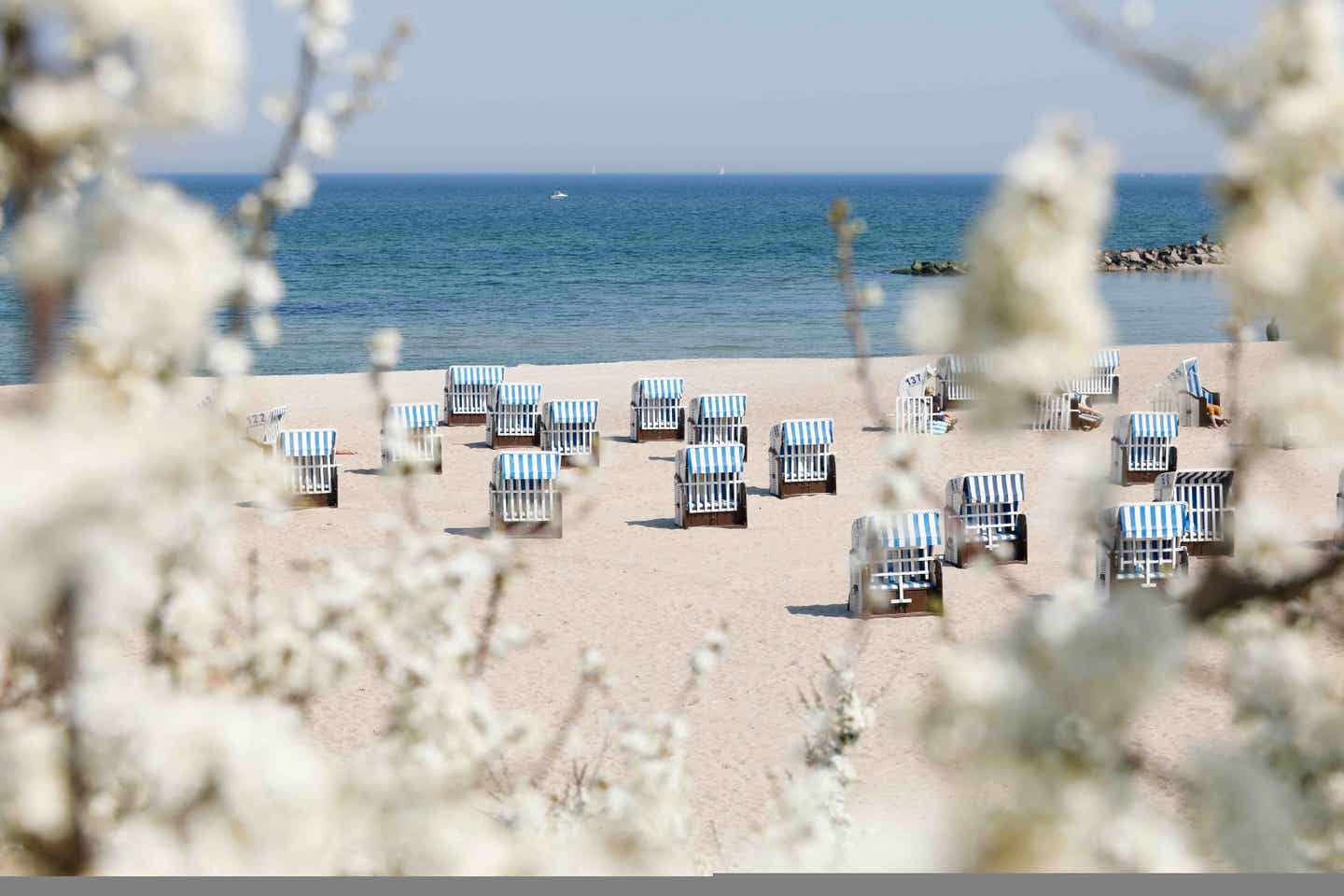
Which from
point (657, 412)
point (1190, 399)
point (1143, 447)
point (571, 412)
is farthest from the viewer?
point (1190, 399)

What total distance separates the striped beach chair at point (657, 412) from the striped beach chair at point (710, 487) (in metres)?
5.05

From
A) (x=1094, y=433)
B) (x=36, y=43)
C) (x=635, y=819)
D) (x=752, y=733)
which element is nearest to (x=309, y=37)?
(x=36, y=43)

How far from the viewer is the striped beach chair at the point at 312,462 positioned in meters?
15.0

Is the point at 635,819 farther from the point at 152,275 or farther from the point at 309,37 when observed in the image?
the point at 152,275

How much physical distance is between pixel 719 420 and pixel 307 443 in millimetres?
5434

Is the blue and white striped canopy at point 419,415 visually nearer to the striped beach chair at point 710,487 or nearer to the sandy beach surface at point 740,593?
the sandy beach surface at point 740,593

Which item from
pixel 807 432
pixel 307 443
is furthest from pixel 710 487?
pixel 307 443

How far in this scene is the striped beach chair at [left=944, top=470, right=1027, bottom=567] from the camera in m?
12.5

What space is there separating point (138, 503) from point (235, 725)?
8.9 inches

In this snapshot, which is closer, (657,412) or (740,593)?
(740,593)

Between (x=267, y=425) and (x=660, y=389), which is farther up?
(x=660, y=389)

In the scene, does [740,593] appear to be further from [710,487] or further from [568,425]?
[568,425]

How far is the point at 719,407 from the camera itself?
17.9 meters

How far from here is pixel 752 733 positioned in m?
8.58
